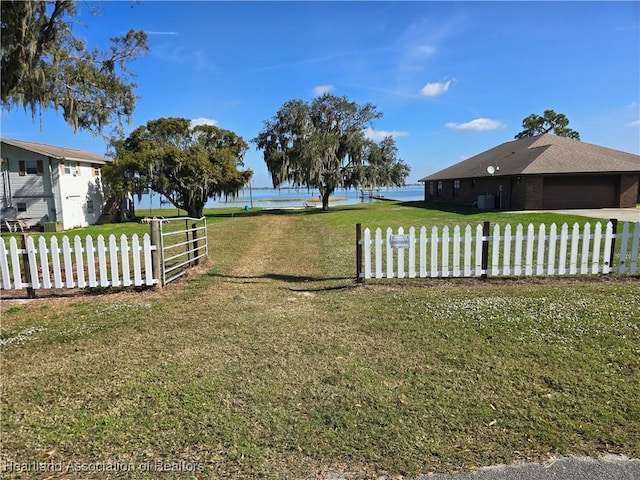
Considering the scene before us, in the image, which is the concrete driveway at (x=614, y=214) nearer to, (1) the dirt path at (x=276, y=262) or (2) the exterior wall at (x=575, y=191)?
(2) the exterior wall at (x=575, y=191)

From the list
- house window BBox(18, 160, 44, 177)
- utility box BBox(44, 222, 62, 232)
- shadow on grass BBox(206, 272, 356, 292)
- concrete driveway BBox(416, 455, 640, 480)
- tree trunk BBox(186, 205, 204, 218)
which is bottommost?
concrete driveway BBox(416, 455, 640, 480)

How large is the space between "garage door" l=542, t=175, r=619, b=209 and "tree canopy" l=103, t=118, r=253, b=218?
801 inches

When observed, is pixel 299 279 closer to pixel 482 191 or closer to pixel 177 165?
pixel 177 165

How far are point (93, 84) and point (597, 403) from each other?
1095cm

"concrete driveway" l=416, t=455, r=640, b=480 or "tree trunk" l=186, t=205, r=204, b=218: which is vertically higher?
"tree trunk" l=186, t=205, r=204, b=218

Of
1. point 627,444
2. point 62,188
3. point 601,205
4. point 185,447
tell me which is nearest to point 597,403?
point 627,444

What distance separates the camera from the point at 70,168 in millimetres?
25031

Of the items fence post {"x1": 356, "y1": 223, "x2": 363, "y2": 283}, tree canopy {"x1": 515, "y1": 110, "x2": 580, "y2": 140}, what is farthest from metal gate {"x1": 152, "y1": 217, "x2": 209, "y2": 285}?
tree canopy {"x1": 515, "y1": 110, "x2": 580, "y2": 140}

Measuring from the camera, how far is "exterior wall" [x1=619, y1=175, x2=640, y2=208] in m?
22.8

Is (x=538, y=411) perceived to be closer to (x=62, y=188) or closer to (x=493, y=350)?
(x=493, y=350)

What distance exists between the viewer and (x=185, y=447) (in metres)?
2.60

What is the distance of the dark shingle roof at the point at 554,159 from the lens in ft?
74.0

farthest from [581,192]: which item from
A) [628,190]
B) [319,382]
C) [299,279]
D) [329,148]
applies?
[319,382]

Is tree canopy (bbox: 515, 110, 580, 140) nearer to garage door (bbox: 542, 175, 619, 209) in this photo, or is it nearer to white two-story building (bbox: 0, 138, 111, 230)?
garage door (bbox: 542, 175, 619, 209)
